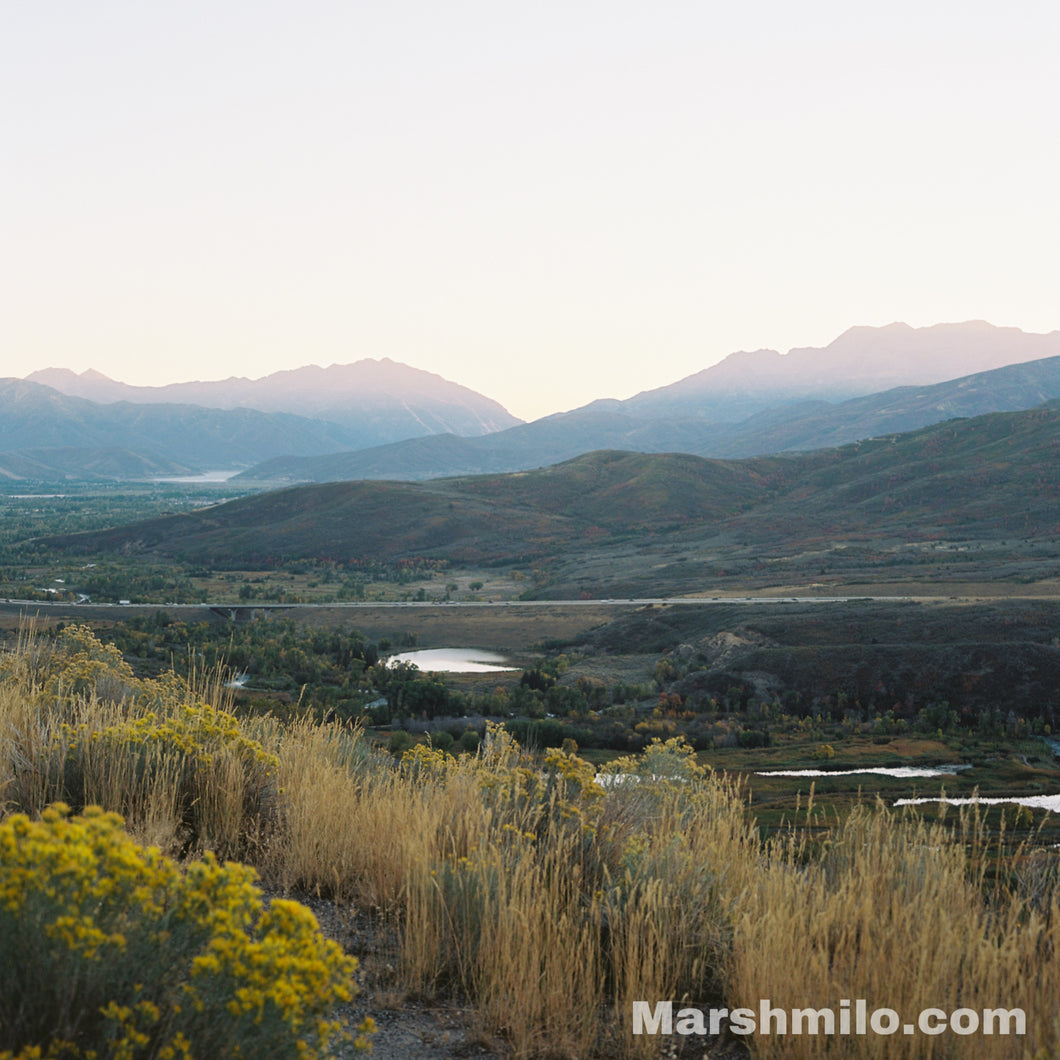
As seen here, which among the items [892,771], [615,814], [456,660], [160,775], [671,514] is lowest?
[456,660]

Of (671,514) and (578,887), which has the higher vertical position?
(578,887)

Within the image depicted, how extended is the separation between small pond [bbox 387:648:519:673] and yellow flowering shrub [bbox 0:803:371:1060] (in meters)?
49.0

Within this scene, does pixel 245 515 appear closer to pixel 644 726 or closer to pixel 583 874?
pixel 644 726

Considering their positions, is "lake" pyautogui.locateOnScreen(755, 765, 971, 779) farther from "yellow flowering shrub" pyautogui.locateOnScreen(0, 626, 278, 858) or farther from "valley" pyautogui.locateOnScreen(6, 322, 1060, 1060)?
"yellow flowering shrub" pyautogui.locateOnScreen(0, 626, 278, 858)

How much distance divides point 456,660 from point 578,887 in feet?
171

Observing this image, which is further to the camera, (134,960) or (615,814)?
(615,814)

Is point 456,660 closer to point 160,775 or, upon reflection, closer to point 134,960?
point 160,775

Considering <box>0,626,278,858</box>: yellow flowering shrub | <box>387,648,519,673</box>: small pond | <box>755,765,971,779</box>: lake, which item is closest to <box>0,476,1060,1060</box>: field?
<box>0,626,278,858</box>: yellow flowering shrub

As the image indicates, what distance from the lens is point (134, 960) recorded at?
3154 mm

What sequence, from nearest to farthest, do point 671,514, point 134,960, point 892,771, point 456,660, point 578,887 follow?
point 134,960 → point 578,887 → point 892,771 → point 456,660 → point 671,514

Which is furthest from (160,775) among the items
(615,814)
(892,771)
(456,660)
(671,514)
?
(671,514)

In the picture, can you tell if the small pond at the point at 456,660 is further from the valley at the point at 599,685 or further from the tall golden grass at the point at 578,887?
the tall golden grass at the point at 578,887

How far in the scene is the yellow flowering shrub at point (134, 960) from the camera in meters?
2.92

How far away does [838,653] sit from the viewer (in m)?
49.2
